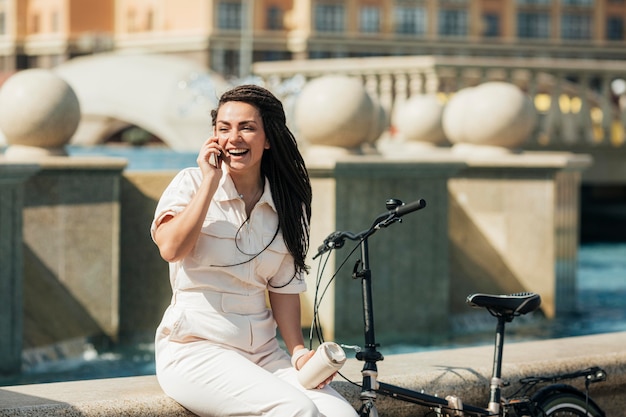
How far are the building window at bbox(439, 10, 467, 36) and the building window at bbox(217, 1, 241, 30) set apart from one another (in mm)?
12951

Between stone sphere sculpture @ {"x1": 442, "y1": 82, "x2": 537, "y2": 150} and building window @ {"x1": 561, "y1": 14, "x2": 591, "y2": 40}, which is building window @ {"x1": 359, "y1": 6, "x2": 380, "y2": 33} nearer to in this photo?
building window @ {"x1": 561, "y1": 14, "x2": 591, "y2": 40}

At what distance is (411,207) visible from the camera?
456 cm

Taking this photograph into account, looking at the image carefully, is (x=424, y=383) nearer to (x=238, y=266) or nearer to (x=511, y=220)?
(x=238, y=266)

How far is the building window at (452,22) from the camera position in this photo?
294 feet

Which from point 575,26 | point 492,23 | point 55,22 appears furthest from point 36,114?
point 575,26

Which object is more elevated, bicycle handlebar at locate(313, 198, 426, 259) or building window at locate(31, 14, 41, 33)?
bicycle handlebar at locate(313, 198, 426, 259)

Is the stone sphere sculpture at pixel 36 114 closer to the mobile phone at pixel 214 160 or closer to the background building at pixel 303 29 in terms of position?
the mobile phone at pixel 214 160

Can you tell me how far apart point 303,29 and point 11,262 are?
76418mm

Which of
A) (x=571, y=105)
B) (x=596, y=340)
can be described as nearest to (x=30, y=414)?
(x=596, y=340)

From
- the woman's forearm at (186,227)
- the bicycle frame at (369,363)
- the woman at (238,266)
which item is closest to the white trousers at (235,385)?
the woman at (238,266)

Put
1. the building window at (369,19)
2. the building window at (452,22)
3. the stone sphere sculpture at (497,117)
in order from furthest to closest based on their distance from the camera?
the building window at (452,22) < the building window at (369,19) < the stone sphere sculpture at (497,117)

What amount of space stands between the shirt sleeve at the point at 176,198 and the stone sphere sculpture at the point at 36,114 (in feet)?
19.7

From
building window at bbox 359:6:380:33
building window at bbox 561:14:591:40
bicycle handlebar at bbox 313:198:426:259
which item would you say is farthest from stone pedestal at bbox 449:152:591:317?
building window at bbox 561:14:591:40

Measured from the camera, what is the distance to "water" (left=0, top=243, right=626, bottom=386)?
9641 mm
